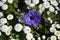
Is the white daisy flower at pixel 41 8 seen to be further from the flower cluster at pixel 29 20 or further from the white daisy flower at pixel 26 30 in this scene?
the white daisy flower at pixel 26 30

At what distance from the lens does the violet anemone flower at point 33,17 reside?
1.87 m

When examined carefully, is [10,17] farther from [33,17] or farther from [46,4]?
[46,4]

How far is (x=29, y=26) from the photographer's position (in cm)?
186

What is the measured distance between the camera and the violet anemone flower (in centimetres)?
187

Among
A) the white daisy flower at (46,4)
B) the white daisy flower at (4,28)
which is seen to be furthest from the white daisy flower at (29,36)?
the white daisy flower at (46,4)

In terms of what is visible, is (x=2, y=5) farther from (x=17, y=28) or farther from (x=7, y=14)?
(x=17, y=28)

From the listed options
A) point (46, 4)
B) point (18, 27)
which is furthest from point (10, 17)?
point (46, 4)

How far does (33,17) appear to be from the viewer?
1926mm

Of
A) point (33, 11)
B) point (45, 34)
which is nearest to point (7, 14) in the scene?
point (33, 11)

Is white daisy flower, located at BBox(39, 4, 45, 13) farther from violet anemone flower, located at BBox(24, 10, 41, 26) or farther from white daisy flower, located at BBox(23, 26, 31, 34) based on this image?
white daisy flower, located at BBox(23, 26, 31, 34)

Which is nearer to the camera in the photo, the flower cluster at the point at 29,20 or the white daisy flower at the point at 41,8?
the flower cluster at the point at 29,20

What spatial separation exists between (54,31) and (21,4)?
37 centimetres

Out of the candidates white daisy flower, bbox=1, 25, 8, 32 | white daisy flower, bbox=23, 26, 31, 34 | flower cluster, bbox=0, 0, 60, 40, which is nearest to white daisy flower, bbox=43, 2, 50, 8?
flower cluster, bbox=0, 0, 60, 40

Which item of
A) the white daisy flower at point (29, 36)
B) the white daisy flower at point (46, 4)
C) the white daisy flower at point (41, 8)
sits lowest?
the white daisy flower at point (29, 36)
